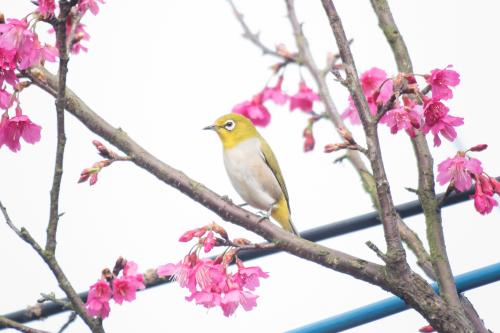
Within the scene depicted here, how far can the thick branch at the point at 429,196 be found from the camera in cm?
238

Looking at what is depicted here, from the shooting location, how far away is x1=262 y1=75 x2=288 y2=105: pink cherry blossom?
5375 mm

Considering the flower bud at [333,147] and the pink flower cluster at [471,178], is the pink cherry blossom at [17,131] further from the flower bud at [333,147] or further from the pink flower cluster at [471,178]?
the pink flower cluster at [471,178]

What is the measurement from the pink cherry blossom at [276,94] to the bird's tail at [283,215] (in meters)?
0.98

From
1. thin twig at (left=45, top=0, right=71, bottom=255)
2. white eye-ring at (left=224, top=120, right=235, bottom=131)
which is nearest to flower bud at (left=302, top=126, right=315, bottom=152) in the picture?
white eye-ring at (left=224, top=120, right=235, bottom=131)

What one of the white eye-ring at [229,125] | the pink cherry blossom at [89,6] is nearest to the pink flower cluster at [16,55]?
the pink cherry blossom at [89,6]

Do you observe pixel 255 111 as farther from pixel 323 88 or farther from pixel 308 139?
pixel 323 88

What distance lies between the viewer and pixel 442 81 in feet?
8.66

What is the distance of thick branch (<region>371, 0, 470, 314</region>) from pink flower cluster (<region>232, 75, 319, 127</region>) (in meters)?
2.30

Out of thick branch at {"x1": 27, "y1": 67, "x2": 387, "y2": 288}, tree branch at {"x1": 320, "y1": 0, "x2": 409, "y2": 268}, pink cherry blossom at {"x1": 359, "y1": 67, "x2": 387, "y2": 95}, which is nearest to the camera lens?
tree branch at {"x1": 320, "y1": 0, "x2": 409, "y2": 268}

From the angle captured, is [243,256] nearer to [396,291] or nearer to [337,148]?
[337,148]

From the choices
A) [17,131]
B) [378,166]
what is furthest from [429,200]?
[17,131]

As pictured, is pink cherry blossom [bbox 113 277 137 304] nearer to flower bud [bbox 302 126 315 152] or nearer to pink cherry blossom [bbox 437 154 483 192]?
pink cherry blossom [bbox 437 154 483 192]

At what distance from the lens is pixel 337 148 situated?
2.51 meters

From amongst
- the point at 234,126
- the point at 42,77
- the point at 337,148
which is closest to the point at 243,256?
the point at 337,148
